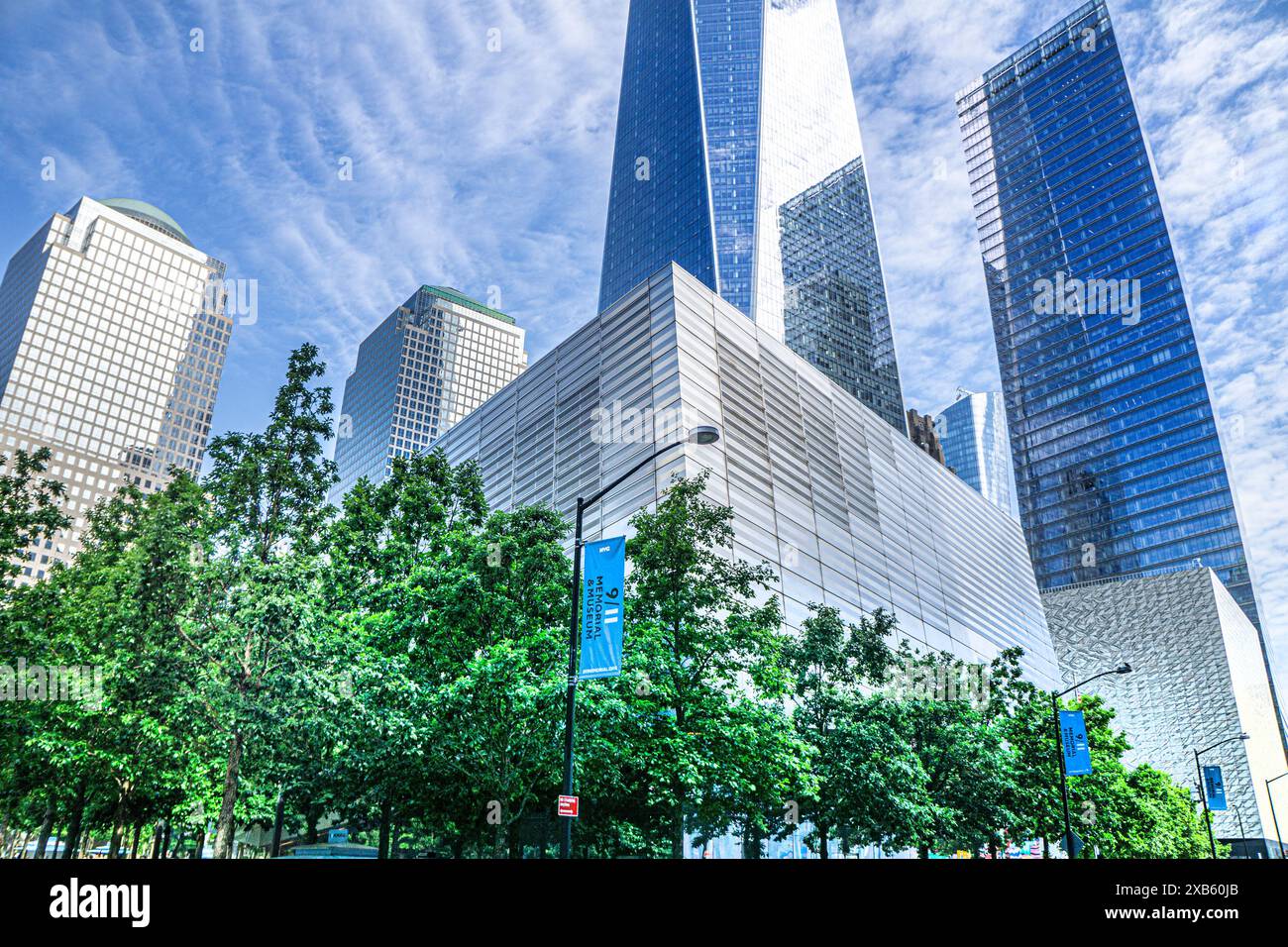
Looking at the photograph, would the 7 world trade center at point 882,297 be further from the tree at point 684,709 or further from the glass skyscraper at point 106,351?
the tree at point 684,709

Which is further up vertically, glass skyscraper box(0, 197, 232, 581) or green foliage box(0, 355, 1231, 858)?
glass skyscraper box(0, 197, 232, 581)

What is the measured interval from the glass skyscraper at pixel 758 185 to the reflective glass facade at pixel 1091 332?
4804cm

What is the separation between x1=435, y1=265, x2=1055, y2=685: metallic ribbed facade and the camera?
135 feet

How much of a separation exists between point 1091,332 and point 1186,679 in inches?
2990

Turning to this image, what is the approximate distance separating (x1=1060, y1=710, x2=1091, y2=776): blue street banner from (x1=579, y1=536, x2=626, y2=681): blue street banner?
23777 mm

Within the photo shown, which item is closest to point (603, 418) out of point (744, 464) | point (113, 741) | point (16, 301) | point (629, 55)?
point (744, 464)

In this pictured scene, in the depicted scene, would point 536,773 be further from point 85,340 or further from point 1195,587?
point 85,340

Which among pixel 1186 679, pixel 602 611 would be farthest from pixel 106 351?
pixel 1186 679

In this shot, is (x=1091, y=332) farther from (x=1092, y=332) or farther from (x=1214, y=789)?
(x=1214, y=789)

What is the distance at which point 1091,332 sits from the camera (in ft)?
544

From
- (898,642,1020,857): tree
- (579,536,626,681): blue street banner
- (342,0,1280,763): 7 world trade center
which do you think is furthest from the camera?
(342,0,1280,763): 7 world trade center

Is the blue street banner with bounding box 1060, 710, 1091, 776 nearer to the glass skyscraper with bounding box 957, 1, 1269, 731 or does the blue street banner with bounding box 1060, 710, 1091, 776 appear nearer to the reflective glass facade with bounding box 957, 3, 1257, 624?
the glass skyscraper with bounding box 957, 1, 1269, 731

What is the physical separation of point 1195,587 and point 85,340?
22318 cm

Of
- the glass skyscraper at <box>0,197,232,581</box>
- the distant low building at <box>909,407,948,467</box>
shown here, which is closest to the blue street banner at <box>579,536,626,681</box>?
the distant low building at <box>909,407,948,467</box>
